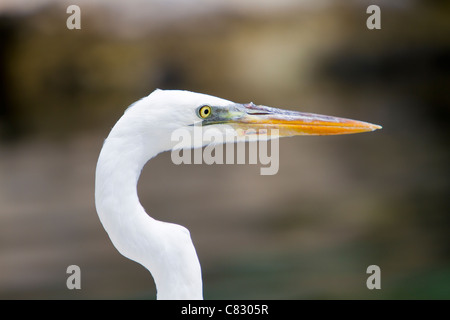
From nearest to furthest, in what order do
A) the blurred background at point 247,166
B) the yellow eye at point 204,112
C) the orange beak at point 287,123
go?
the yellow eye at point 204,112, the orange beak at point 287,123, the blurred background at point 247,166

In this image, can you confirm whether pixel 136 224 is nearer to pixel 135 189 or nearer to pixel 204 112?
pixel 135 189

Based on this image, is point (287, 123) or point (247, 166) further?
point (247, 166)

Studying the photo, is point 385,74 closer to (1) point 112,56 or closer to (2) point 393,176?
(2) point 393,176

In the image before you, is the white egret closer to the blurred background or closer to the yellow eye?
the yellow eye

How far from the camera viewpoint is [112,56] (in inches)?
344

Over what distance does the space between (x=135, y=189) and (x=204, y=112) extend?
32 centimetres

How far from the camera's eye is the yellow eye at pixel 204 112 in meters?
1.74

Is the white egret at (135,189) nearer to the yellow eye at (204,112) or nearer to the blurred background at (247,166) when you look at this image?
the yellow eye at (204,112)

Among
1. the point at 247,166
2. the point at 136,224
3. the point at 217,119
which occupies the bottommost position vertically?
the point at 136,224

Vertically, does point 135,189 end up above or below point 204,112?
below

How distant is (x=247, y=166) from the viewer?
757 cm

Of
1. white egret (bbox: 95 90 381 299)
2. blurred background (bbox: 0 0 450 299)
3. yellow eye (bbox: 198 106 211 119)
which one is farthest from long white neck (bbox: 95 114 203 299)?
blurred background (bbox: 0 0 450 299)

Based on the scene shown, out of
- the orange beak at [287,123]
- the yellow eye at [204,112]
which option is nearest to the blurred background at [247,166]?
the orange beak at [287,123]

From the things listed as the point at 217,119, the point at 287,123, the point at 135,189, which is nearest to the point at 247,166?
the point at 287,123
